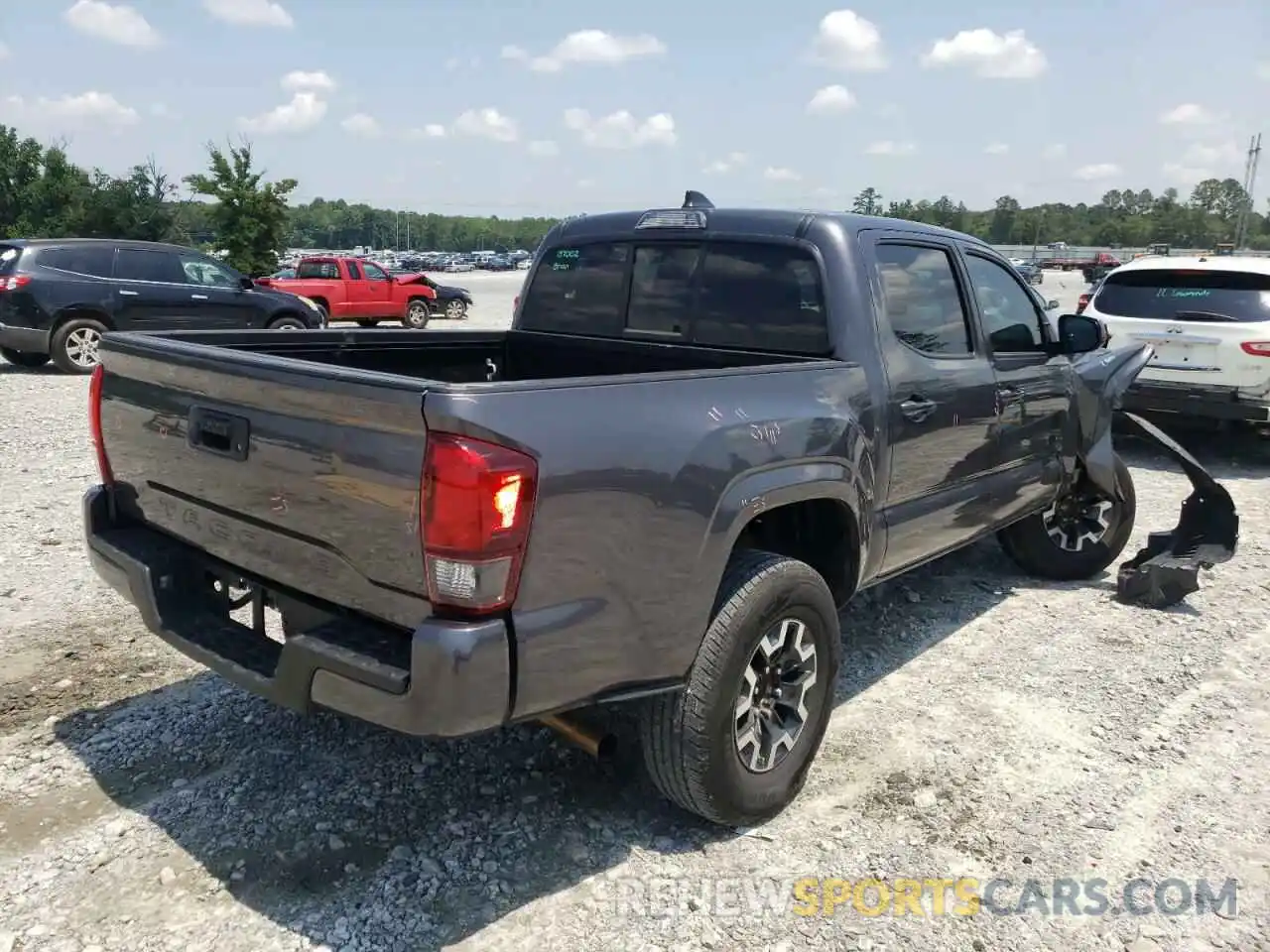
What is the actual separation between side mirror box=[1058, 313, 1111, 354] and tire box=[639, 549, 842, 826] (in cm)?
241

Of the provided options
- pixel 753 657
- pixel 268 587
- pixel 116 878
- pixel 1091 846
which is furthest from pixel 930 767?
pixel 116 878

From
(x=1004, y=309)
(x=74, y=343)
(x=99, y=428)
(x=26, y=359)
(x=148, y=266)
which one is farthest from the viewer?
(x=26, y=359)

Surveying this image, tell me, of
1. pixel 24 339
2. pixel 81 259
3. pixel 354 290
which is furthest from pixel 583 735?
pixel 354 290

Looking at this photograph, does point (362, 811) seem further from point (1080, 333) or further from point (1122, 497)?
point (1122, 497)

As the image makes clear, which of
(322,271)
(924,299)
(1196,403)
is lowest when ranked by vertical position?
(1196,403)

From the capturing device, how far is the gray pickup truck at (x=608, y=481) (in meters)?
2.38

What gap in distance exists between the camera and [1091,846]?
3.19 m

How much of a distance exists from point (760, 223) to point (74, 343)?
11.7 m

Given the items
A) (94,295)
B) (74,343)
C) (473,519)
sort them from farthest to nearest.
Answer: (74,343), (94,295), (473,519)

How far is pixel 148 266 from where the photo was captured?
1317cm

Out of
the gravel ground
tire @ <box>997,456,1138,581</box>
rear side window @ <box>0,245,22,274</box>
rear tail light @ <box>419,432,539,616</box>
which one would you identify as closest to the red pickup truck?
rear side window @ <box>0,245,22,274</box>

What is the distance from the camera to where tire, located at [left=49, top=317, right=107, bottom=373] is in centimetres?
1258

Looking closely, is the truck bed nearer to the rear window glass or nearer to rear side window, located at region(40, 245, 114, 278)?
the rear window glass

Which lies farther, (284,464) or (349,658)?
(284,464)
